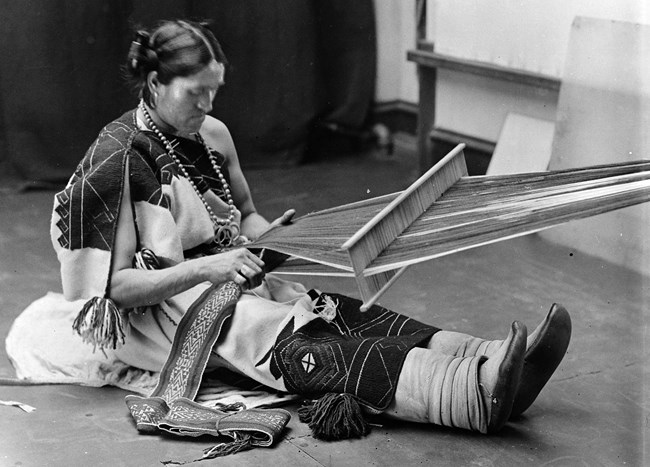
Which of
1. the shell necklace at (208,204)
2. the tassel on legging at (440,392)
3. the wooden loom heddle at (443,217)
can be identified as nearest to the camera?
the wooden loom heddle at (443,217)

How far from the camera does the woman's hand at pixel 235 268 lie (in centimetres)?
238

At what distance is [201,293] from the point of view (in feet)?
8.68

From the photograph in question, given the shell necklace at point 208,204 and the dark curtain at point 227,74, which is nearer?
the shell necklace at point 208,204

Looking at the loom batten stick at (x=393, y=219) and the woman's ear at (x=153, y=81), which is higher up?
the woman's ear at (x=153, y=81)

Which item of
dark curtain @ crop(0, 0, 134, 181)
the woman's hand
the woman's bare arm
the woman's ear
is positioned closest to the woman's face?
the woman's ear

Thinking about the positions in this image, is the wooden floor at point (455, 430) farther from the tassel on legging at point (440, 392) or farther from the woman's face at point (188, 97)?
the woman's face at point (188, 97)

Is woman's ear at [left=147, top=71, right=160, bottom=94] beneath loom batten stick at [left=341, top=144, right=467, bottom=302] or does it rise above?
above

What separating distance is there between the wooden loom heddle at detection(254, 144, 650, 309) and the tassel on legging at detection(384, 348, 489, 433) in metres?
0.25

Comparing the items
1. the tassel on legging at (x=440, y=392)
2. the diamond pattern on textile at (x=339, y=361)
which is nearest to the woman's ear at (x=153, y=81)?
the diamond pattern on textile at (x=339, y=361)

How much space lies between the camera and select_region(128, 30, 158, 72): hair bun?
8.54 ft

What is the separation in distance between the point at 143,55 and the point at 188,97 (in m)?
0.18

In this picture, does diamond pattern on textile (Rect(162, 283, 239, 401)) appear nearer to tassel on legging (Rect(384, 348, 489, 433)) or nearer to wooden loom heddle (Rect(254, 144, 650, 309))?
wooden loom heddle (Rect(254, 144, 650, 309))

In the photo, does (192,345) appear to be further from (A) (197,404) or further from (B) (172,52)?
(B) (172,52)

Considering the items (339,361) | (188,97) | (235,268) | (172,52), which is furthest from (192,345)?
(172,52)
